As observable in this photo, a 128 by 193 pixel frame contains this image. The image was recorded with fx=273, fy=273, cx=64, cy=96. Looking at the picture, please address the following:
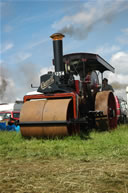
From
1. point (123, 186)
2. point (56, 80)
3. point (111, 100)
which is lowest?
point (123, 186)

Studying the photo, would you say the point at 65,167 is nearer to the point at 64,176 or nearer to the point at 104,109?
the point at 64,176

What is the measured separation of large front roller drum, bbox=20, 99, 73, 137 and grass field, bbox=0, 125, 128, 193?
233 millimetres

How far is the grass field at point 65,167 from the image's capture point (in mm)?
2234

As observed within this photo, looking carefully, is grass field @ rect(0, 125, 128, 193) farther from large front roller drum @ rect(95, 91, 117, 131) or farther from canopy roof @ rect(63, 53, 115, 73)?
canopy roof @ rect(63, 53, 115, 73)

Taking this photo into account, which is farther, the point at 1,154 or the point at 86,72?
the point at 86,72

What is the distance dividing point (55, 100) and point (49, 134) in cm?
67

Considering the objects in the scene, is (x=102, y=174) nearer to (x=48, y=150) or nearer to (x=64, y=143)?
(x=48, y=150)

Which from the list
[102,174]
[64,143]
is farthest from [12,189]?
[64,143]

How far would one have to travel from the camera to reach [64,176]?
2541 millimetres

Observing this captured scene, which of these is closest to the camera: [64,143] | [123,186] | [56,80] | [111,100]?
[123,186]

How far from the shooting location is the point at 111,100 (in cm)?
682

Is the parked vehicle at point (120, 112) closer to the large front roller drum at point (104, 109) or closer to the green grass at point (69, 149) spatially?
the large front roller drum at point (104, 109)

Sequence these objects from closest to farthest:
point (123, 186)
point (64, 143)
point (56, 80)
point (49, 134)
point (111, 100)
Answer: point (123, 186) → point (64, 143) → point (49, 134) → point (56, 80) → point (111, 100)

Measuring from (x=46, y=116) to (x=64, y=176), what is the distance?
2.45 meters
